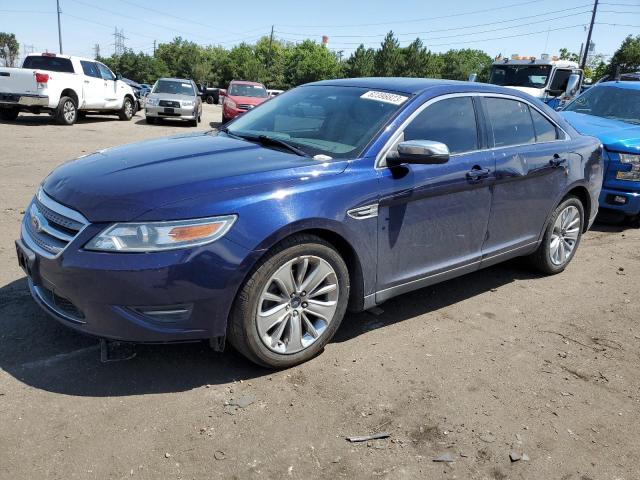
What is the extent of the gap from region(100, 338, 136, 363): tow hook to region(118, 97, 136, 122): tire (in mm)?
16884

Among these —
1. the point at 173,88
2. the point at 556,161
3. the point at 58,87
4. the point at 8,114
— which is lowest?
the point at 8,114

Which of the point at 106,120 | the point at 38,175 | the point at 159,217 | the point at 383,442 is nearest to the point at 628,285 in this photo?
the point at 383,442

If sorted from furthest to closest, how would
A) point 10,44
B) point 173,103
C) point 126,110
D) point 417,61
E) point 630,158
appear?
point 10,44 < point 417,61 < point 126,110 < point 173,103 < point 630,158

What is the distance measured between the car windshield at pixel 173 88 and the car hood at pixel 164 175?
52.8 ft

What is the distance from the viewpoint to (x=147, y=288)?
8.77ft

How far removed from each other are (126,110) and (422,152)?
17571 mm

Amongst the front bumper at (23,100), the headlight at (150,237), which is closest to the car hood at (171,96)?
the front bumper at (23,100)

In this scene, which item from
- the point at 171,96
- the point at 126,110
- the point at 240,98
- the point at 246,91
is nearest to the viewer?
the point at 171,96

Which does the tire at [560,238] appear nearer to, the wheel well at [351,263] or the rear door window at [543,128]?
the rear door window at [543,128]

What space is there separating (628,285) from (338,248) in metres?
3.28

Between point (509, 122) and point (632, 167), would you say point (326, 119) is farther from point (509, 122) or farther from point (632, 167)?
point (632, 167)

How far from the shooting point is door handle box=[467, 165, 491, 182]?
386 centimetres

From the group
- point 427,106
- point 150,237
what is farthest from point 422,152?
point 150,237

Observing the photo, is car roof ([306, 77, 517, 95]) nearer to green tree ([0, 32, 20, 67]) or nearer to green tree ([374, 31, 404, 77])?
green tree ([374, 31, 404, 77])
